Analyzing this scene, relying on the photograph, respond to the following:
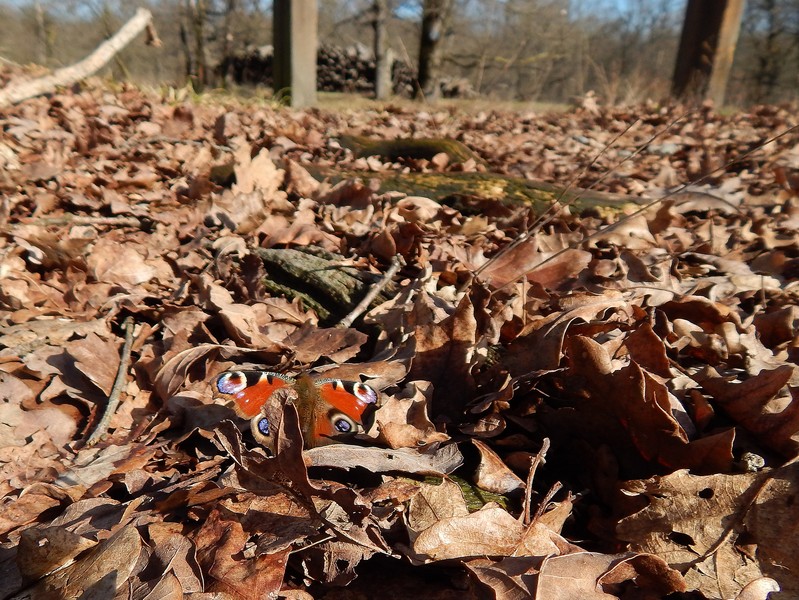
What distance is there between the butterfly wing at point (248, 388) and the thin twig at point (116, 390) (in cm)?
48

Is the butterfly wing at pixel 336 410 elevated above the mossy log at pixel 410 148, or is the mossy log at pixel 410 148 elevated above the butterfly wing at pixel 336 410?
the mossy log at pixel 410 148

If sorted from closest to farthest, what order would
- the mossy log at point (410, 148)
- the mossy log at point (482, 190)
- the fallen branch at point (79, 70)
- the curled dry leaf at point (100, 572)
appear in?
the curled dry leaf at point (100, 572)
the mossy log at point (482, 190)
the mossy log at point (410, 148)
the fallen branch at point (79, 70)

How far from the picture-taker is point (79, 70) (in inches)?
262

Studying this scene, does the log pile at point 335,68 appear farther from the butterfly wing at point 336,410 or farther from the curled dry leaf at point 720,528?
the curled dry leaf at point 720,528

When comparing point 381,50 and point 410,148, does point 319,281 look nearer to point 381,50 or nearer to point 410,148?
point 410,148

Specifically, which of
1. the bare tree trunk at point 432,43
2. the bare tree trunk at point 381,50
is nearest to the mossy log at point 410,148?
the bare tree trunk at point 432,43

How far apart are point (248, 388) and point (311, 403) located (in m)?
0.27

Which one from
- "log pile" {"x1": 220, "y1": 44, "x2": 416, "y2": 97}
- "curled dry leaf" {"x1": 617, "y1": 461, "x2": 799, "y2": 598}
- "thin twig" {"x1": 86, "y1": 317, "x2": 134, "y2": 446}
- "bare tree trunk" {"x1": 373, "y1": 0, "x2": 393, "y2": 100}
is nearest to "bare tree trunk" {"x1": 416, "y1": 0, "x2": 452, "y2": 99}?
"bare tree trunk" {"x1": 373, "y1": 0, "x2": 393, "y2": 100}

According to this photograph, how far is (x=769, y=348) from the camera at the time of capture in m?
1.89

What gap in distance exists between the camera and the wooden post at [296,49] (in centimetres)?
930

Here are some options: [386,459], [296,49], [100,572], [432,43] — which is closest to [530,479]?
[386,459]

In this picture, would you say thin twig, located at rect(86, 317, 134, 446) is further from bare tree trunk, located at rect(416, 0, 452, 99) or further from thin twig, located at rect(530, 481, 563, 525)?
bare tree trunk, located at rect(416, 0, 452, 99)

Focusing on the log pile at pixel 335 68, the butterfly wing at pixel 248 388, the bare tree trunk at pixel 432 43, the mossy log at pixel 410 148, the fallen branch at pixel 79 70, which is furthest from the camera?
the log pile at pixel 335 68

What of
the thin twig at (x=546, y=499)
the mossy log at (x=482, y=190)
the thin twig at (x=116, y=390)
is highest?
the mossy log at (x=482, y=190)
